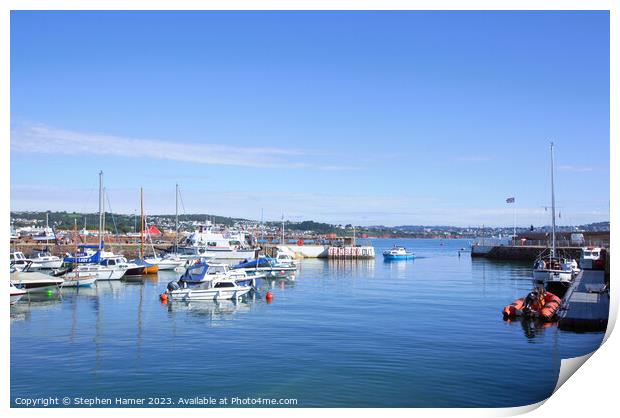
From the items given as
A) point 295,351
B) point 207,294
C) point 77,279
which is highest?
point 77,279

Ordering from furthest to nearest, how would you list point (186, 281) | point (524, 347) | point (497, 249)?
1. point (497, 249)
2. point (186, 281)
3. point (524, 347)

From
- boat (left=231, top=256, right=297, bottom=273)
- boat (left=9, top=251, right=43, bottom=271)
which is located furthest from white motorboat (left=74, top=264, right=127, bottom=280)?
boat (left=231, top=256, right=297, bottom=273)

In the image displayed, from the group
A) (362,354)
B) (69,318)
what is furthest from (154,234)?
(362,354)

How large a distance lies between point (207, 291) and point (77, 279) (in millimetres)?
8661

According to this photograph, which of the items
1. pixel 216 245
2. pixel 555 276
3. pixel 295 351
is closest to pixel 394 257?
pixel 216 245

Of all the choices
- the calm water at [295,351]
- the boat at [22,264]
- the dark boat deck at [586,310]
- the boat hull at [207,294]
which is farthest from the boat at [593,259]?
the boat at [22,264]

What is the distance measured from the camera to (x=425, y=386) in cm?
1177

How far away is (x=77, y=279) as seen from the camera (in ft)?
99.4

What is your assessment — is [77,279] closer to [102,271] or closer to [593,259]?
[102,271]

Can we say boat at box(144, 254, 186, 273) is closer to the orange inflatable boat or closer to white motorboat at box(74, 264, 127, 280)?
white motorboat at box(74, 264, 127, 280)

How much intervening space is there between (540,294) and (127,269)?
2309 centimetres

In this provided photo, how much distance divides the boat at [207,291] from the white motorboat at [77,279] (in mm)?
6999

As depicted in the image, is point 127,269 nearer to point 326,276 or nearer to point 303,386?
point 326,276

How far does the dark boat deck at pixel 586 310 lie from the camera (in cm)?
1753
